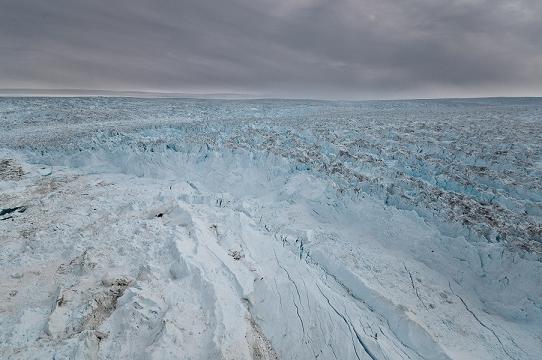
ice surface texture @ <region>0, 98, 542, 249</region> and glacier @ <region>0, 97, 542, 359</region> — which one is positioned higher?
ice surface texture @ <region>0, 98, 542, 249</region>

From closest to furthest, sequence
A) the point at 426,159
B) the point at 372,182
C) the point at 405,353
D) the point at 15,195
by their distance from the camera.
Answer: the point at 405,353, the point at 15,195, the point at 372,182, the point at 426,159

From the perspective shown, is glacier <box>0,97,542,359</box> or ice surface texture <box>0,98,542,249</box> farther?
ice surface texture <box>0,98,542,249</box>

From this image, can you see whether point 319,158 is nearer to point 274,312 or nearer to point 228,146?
point 228,146

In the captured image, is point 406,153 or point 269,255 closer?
point 269,255

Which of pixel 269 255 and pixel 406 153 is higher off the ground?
pixel 406 153

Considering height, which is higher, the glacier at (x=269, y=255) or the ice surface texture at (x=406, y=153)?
the ice surface texture at (x=406, y=153)

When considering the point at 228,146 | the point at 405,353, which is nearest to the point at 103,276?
the point at 405,353

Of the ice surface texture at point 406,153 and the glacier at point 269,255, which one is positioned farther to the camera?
the ice surface texture at point 406,153

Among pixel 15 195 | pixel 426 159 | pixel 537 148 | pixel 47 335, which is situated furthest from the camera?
pixel 537 148
